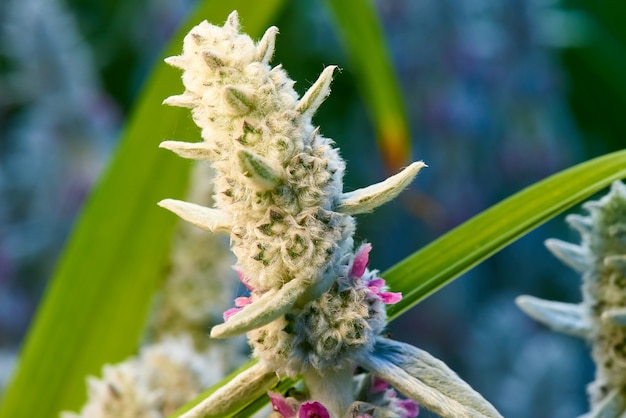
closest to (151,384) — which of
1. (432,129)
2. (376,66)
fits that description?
(376,66)

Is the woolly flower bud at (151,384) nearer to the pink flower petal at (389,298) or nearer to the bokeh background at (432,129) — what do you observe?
the pink flower petal at (389,298)

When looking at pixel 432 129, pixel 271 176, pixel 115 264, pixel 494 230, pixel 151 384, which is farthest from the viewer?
pixel 432 129

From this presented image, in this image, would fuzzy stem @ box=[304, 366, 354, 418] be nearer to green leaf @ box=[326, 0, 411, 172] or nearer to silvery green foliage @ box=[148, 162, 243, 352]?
silvery green foliage @ box=[148, 162, 243, 352]

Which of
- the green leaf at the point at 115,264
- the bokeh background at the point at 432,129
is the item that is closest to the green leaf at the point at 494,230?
the green leaf at the point at 115,264

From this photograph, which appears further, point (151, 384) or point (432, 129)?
point (432, 129)

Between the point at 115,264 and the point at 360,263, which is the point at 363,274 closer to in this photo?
the point at 360,263

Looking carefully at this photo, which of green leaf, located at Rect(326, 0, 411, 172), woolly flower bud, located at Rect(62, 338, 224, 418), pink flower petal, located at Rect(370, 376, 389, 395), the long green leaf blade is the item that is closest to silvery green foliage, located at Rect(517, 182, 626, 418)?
the long green leaf blade

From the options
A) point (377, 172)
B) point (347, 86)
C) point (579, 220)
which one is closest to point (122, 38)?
point (347, 86)
